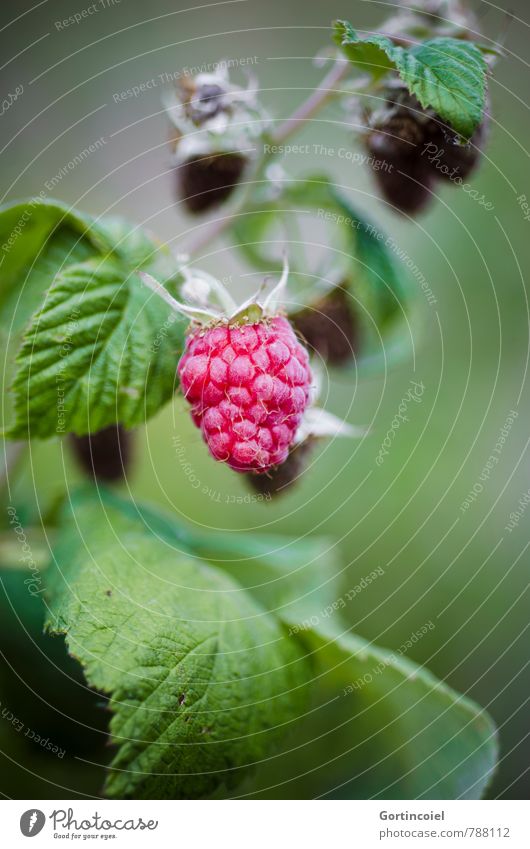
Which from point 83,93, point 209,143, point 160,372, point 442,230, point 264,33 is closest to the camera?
point 160,372

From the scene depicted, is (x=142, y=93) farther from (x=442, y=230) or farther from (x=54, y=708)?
(x=54, y=708)

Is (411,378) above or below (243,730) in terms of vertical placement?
above

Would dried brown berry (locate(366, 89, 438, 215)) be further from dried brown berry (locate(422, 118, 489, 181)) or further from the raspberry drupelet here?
the raspberry drupelet

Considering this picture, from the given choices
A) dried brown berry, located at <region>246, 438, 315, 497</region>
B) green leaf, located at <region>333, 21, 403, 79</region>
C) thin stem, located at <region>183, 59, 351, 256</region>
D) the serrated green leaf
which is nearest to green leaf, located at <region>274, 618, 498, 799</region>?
the serrated green leaf

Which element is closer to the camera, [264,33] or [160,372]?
[160,372]

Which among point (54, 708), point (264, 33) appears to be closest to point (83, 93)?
point (264, 33)

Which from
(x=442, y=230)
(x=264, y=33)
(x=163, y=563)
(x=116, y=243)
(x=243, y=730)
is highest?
(x=264, y=33)

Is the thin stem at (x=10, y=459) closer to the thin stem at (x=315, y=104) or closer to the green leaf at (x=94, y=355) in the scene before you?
the green leaf at (x=94, y=355)
